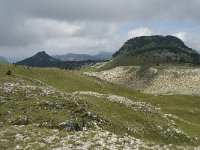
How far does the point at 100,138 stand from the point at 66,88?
53765 millimetres

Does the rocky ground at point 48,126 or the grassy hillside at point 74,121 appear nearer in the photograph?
the rocky ground at point 48,126

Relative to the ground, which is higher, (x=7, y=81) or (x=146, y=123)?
(x=7, y=81)

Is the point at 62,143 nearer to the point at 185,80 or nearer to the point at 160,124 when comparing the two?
the point at 160,124

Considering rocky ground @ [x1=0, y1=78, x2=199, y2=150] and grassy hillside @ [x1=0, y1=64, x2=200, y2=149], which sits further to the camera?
grassy hillside @ [x1=0, y1=64, x2=200, y2=149]

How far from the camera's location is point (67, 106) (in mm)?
44000

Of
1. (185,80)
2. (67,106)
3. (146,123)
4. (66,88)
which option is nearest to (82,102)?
(67,106)

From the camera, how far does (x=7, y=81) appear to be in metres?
55.5

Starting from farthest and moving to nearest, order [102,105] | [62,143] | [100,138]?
1. [102,105]
2. [100,138]
3. [62,143]

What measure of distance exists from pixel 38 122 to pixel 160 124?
18717 mm

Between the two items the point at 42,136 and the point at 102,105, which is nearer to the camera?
the point at 42,136

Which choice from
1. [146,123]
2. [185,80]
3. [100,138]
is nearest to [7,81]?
[146,123]

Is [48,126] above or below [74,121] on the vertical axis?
below

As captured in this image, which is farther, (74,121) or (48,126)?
(74,121)

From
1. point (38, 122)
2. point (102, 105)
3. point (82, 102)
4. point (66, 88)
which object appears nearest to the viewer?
point (38, 122)
